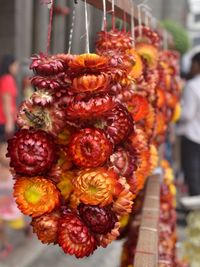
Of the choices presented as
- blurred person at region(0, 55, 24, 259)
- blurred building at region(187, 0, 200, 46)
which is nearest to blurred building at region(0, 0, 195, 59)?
blurred person at region(0, 55, 24, 259)

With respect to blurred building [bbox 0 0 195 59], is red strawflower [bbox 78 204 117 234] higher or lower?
lower

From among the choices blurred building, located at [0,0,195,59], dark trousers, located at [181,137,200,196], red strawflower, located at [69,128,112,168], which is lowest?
dark trousers, located at [181,137,200,196]

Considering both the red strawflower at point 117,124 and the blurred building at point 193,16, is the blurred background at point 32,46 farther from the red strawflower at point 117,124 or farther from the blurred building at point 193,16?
the blurred building at point 193,16

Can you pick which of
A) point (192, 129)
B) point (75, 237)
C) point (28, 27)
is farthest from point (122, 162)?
point (28, 27)

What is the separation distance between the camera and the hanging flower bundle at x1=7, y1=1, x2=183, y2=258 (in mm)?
1214

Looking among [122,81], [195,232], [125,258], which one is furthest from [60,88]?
[195,232]

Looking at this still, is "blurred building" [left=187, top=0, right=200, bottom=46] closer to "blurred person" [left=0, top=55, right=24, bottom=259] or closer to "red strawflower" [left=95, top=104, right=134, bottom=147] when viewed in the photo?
"blurred person" [left=0, top=55, right=24, bottom=259]

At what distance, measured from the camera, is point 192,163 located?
4781 mm

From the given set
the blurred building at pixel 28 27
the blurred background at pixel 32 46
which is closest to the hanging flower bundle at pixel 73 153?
the blurred background at pixel 32 46

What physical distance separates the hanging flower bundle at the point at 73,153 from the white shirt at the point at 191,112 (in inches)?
124

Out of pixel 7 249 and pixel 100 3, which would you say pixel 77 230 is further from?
pixel 7 249

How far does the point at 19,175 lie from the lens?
1.26 meters

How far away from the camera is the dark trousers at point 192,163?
475 centimetres

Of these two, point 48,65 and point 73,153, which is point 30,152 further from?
point 48,65
